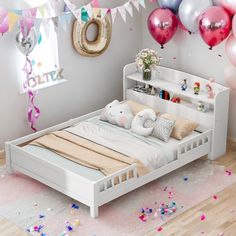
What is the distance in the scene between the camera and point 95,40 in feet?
19.5

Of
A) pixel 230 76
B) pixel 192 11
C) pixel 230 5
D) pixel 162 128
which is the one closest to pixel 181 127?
pixel 162 128

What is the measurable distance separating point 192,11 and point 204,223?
1898 millimetres

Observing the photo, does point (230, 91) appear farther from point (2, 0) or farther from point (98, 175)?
point (2, 0)

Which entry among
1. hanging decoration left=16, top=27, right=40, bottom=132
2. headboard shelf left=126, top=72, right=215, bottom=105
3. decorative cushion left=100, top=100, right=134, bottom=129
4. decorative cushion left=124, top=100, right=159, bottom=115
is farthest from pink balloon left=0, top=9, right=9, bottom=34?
headboard shelf left=126, top=72, right=215, bottom=105

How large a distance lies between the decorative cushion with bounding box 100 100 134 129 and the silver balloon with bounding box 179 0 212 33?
3.05ft

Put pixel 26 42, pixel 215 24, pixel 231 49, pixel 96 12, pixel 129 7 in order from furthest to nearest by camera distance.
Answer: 1. pixel 129 7
2. pixel 96 12
3. pixel 26 42
4. pixel 231 49
5. pixel 215 24

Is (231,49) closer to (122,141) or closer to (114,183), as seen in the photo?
(122,141)

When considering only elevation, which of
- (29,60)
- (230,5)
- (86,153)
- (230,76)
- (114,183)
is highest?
(230,5)

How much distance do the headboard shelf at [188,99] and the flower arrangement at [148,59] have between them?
0.16 meters

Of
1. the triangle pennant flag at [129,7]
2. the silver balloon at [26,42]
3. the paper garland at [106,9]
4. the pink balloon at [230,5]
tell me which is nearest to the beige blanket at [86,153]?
the silver balloon at [26,42]

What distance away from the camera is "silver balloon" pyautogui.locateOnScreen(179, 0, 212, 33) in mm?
5297

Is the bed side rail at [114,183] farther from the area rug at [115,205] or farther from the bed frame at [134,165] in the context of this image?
the area rug at [115,205]

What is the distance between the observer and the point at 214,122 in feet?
17.7

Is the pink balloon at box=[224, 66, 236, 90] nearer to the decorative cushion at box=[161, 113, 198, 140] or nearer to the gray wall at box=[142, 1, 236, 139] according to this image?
the gray wall at box=[142, 1, 236, 139]
